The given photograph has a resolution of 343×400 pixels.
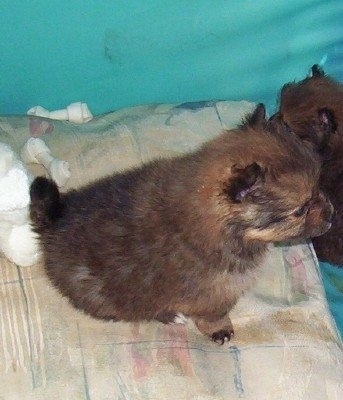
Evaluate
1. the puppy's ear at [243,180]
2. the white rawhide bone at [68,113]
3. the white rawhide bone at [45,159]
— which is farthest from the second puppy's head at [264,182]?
the white rawhide bone at [68,113]

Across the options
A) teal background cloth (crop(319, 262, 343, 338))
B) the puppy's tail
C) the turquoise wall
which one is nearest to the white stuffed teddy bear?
the puppy's tail

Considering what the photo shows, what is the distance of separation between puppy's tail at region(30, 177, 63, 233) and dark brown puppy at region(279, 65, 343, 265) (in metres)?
0.81

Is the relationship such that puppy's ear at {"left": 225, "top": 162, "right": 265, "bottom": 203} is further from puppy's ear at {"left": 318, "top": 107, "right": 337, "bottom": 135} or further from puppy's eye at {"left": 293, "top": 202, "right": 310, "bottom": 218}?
puppy's ear at {"left": 318, "top": 107, "right": 337, "bottom": 135}

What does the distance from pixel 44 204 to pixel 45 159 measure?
448 millimetres

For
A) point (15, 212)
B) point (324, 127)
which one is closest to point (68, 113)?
point (15, 212)

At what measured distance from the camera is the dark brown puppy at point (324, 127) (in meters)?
2.24

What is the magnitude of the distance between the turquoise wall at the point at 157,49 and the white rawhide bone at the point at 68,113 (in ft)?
0.16

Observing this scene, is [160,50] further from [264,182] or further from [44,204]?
[264,182]

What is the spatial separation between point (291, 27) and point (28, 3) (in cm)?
87

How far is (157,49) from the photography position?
2.48 m

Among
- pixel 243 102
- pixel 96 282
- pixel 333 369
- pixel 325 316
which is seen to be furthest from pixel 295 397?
pixel 243 102

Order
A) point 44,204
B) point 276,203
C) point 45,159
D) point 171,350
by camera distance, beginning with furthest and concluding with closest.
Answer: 1. point 45,159
2. point 171,350
3. point 44,204
4. point 276,203

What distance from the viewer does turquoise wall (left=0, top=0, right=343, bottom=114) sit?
2.36m

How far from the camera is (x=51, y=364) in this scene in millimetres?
1858
